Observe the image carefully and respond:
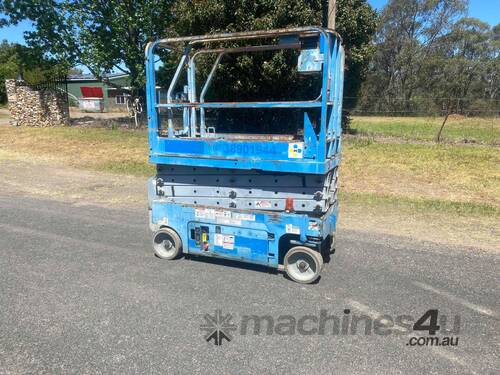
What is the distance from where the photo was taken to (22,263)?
449 centimetres

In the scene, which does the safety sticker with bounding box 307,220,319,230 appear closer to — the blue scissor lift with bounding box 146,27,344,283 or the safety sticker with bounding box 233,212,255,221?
the blue scissor lift with bounding box 146,27,344,283

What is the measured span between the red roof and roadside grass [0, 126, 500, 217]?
1144 inches

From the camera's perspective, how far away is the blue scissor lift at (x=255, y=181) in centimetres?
373

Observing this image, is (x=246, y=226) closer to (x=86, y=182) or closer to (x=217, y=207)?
(x=217, y=207)

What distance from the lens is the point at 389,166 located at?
32.9 feet

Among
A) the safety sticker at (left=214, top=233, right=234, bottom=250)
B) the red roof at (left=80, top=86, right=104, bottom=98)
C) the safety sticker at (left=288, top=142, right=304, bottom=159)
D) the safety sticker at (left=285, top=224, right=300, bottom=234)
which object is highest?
the red roof at (left=80, top=86, right=104, bottom=98)

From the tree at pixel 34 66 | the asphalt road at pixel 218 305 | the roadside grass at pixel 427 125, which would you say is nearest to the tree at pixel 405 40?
the roadside grass at pixel 427 125

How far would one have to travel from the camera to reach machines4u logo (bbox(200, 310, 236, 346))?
3.07 metres

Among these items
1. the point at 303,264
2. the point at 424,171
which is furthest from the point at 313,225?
the point at 424,171

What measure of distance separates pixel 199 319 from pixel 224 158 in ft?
5.38

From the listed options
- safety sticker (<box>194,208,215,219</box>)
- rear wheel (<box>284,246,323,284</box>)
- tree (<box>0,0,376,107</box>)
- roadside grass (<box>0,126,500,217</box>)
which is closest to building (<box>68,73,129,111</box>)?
tree (<box>0,0,376,107</box>)

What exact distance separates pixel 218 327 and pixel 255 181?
1576 mm

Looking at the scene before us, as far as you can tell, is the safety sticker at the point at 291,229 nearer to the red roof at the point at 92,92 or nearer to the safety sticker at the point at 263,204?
the safety sticker at the point at 263,204

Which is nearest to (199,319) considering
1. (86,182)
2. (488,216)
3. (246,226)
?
(246,226)
